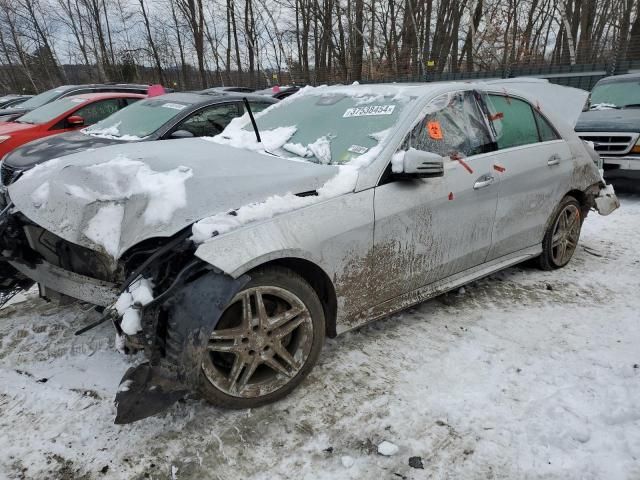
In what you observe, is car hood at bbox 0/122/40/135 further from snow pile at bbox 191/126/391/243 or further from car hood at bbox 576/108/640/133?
car hood at bbox 576/108/640/133

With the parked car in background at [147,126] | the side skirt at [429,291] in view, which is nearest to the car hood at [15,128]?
the parked car in background at [147,126]

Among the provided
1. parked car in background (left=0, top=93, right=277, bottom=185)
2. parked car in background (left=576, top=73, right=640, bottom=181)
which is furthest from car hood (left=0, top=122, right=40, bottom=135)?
parked car in background (left=576, top=73, right=640, bottom=181)

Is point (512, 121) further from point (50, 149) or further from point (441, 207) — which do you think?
point (50, 149)

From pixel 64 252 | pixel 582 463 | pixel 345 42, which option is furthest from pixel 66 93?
pixel 345 42

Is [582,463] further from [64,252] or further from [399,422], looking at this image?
[64,252]

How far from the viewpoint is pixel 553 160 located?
12.9 ft

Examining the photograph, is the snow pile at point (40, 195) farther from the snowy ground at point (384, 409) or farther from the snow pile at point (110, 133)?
the snow pile at point (110, 133)

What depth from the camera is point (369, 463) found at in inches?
84.7

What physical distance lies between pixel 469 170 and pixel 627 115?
5.51m

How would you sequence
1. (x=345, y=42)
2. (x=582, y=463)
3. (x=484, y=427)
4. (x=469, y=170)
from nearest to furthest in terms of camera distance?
(x=582, y=463)
(x=484, y=427)
(x=469, y=170)
(x=345, y=42)

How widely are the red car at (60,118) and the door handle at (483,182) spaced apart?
6341 mm

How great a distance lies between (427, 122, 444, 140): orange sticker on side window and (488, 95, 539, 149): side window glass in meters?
0.63

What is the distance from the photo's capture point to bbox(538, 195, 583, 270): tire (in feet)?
13.7

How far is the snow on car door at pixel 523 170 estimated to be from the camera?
140 inches
